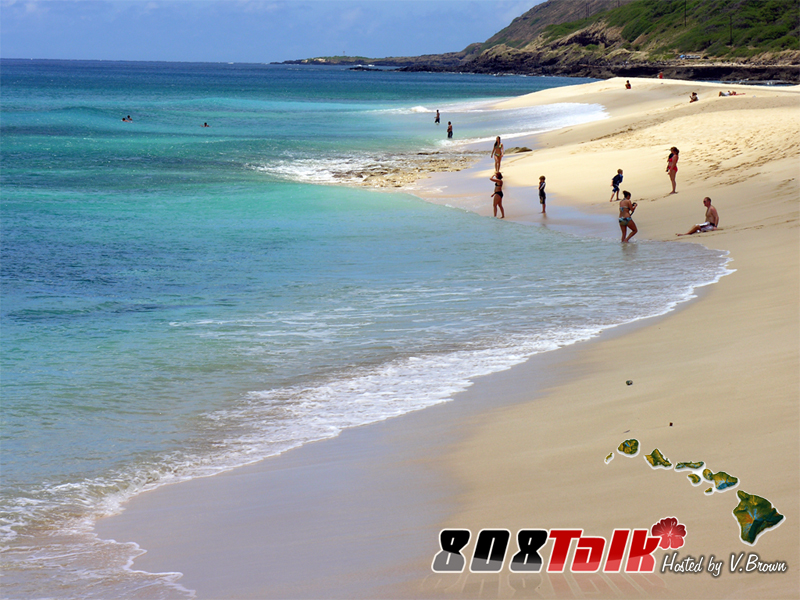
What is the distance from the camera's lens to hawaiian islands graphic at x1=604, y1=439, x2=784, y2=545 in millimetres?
4480

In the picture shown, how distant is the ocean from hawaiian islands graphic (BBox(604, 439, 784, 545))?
110 inches

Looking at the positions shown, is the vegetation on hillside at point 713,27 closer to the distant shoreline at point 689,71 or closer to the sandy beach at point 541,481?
the distant shoreline at point 689,71

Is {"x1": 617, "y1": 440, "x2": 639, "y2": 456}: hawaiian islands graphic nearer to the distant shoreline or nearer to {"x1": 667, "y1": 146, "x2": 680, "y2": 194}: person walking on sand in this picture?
{"x1": 667, "y1": 146, "x2": 680, "y2": 194}: person walking on sand

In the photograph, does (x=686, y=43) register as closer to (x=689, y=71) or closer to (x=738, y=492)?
(x=689, y=71)

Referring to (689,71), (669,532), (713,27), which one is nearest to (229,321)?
(669,532)

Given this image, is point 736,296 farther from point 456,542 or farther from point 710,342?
point 456,542

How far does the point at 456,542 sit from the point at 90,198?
2452 cm

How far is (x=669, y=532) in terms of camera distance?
4.61m

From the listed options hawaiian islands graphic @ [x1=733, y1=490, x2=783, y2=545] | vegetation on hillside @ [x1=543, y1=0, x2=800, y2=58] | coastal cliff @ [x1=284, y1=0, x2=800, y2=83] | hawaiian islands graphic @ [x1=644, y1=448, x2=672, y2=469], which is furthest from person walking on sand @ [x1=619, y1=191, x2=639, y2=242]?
vegetation on hillside @ [x1=543, y1=0, x2=800, y2=58]

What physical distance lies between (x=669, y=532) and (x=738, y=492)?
70cm

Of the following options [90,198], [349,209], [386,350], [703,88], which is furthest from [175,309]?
[703,88]

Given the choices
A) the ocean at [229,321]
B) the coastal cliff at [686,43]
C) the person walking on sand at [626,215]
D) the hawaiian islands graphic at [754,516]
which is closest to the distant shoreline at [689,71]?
the coastal cliff at [686,43]

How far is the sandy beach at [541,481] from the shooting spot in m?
4.57

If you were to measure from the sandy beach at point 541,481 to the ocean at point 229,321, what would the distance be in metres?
0.46
